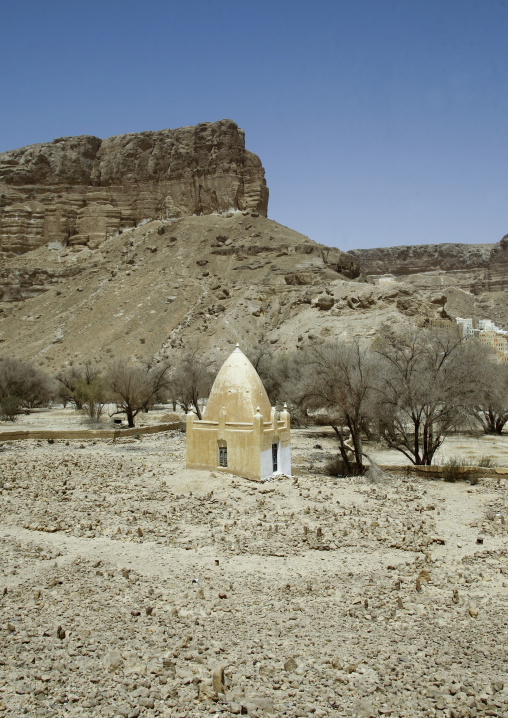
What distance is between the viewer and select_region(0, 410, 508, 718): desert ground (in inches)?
217

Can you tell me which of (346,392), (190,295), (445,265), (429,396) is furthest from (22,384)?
(445,265)

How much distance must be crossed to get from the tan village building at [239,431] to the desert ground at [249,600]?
0.64 m

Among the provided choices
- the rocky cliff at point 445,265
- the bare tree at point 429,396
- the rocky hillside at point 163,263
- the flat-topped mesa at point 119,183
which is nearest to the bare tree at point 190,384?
the rocky hillside at point 163,263

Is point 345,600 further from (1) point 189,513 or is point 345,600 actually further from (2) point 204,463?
(2) point 204,463

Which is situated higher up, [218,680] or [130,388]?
[130,388]

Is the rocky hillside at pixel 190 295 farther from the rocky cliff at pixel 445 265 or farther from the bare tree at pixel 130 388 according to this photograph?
the rocky cliff at pixel 445 265

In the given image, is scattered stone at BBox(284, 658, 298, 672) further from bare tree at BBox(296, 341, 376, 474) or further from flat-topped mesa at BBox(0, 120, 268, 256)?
flat-topped mesa at BBox(0, 120, 268, 256)

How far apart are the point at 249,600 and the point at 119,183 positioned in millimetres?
75142

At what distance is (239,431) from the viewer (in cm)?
1339

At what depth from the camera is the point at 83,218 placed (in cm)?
7538

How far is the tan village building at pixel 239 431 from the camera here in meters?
13.2

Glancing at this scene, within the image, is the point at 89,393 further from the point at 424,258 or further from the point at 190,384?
the point at 424,258

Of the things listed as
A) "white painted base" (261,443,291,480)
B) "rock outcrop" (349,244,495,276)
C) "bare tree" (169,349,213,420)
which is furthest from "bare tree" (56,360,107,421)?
"rock outcrop" (349,244,495,276)

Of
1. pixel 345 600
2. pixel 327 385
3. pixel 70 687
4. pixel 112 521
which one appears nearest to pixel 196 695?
pixel 70 687
